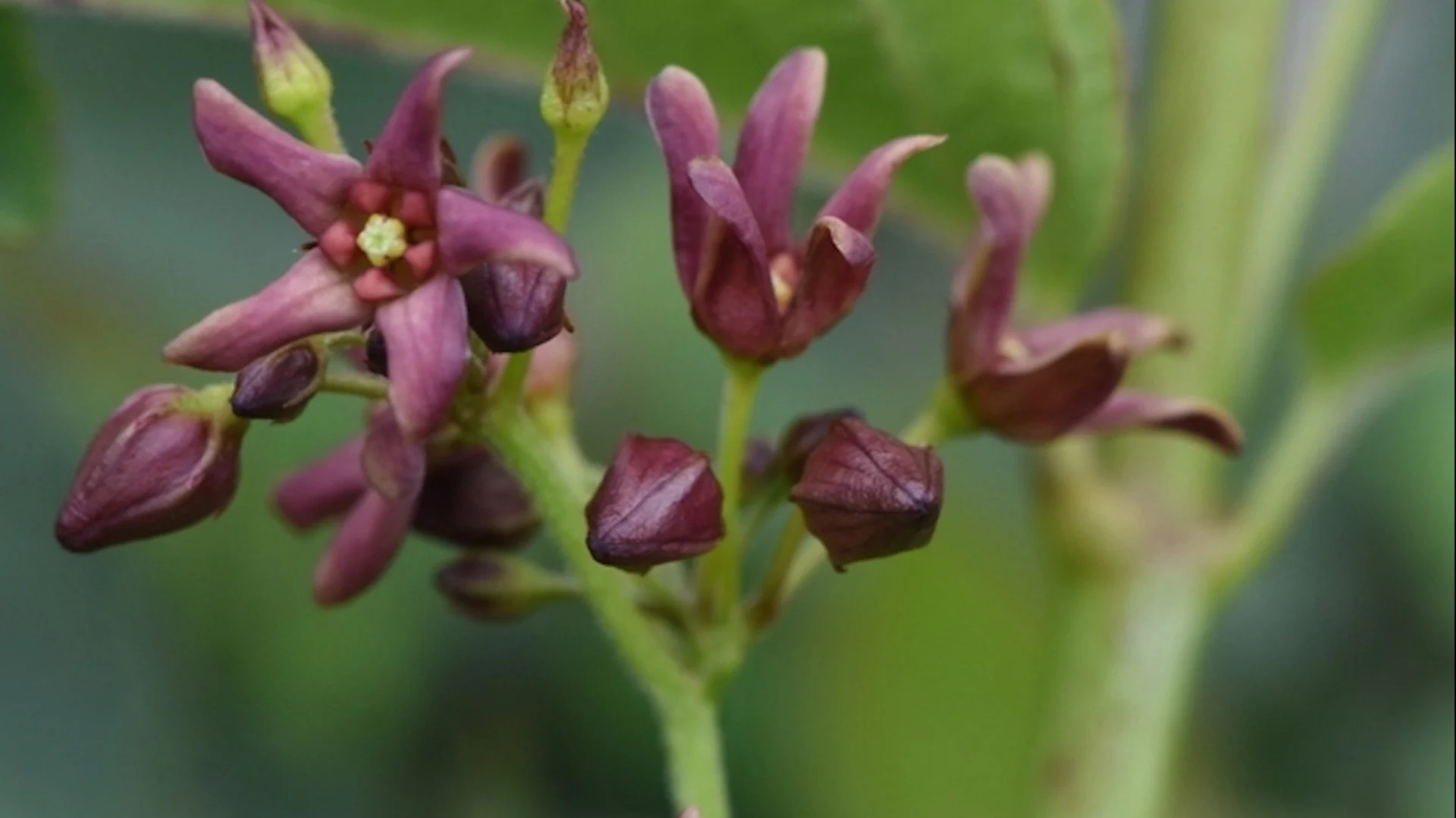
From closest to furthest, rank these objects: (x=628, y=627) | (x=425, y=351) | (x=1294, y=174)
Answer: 1. (x=425, y=351)
2. (x=628, y=627)
3. (x=1294, y=174)

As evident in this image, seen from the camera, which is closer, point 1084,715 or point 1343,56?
point 1084,715

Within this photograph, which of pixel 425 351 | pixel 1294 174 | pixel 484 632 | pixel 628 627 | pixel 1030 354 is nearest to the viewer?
pixel 425 351

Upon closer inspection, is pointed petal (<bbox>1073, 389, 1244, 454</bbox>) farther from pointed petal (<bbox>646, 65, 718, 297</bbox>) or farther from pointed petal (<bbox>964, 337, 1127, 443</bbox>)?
pointed petal (<bbox>646, 65, 718, 297</bbox>)

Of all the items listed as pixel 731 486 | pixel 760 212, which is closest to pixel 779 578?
pixel 731 486

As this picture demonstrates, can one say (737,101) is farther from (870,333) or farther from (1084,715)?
(870,333)

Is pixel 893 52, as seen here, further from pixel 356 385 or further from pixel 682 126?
pixel 356 385

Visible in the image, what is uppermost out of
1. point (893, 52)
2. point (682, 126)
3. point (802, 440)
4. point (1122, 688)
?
point (893, 52)

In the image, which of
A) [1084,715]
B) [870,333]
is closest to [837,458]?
[1084,715]

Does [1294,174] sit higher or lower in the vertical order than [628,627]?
higher
